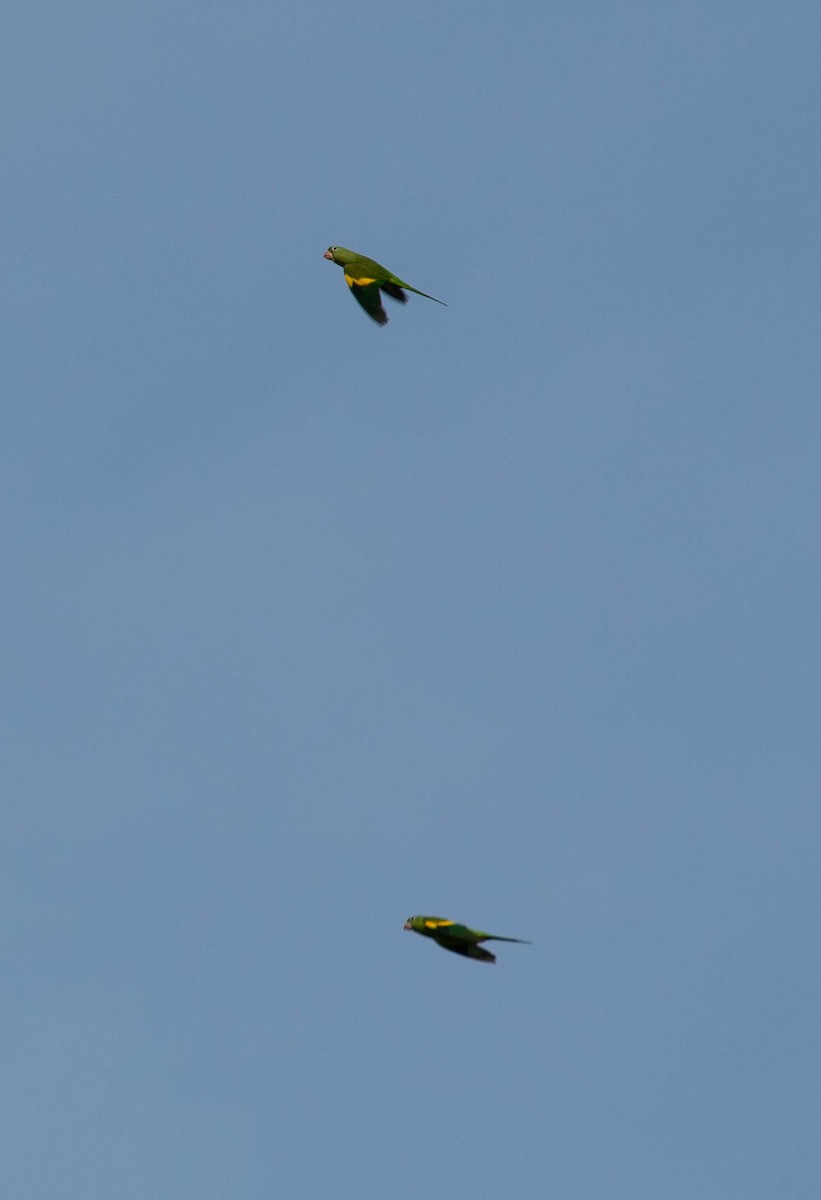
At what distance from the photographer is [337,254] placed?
79.7m

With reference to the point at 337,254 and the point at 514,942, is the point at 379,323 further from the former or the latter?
the point at 514,942

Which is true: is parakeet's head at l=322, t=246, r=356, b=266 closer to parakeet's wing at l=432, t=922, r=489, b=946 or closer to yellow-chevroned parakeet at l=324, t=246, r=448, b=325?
yellow-chevroned parakeet at l=324, t=246, r=448, b=325

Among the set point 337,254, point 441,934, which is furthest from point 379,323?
point 441,934

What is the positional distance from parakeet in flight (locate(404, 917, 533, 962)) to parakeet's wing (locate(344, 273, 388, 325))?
21.1 meters

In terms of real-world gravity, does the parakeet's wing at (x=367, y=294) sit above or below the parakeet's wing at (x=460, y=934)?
above

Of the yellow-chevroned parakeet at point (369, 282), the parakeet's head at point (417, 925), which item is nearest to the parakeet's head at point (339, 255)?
the yellow-chevroned parakeet at point (369, 282)

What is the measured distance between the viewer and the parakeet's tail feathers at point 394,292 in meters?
78.3

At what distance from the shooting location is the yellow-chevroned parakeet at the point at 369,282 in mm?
78438

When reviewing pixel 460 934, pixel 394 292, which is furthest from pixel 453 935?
pixel 394 292

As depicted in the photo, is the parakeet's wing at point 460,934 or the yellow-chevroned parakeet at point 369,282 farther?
the yellow-chevroned parakeet at point 369,282

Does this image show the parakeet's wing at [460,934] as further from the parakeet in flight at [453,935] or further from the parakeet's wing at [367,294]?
the parakeet's wing at [367,294]

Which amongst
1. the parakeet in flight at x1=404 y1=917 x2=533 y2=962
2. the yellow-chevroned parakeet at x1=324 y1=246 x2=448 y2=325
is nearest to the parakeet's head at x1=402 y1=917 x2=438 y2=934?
the parakeet in flight at x1=404 y1=917 x2=533 y2=962

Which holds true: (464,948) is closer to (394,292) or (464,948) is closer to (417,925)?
(417,925)

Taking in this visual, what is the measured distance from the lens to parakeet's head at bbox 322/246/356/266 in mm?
79375
